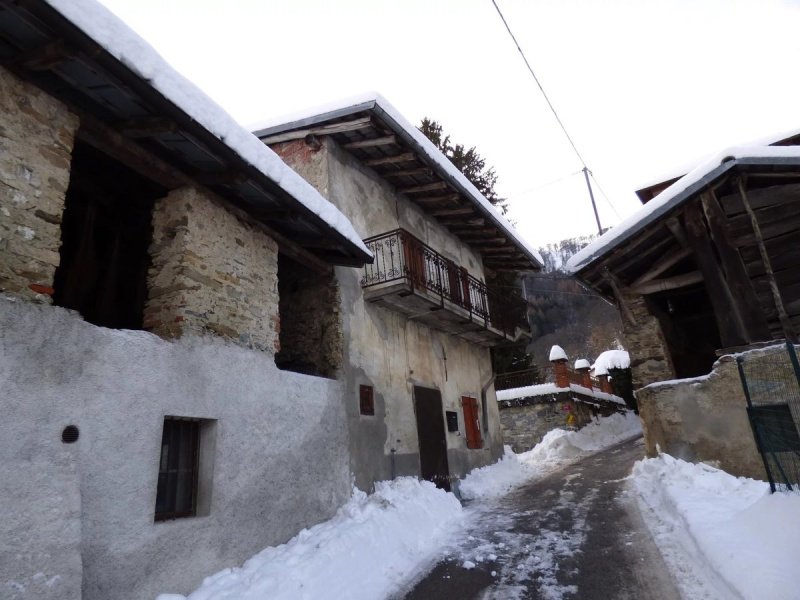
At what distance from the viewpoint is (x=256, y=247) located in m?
6.75

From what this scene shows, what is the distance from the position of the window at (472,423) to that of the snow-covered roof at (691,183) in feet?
15.5

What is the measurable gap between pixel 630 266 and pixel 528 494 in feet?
16.9

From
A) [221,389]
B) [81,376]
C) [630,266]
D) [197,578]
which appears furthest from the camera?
[630,266]

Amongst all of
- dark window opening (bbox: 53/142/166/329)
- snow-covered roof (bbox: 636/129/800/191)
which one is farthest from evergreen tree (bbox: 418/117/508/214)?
dark window opening (bbox: 53/142/166/329)

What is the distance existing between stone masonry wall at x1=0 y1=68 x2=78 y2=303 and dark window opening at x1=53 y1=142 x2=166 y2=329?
4.67ft

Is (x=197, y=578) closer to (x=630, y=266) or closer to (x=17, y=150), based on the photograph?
(x=17, y=150)

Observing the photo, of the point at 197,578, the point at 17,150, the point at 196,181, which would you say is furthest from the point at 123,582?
the point at 196,181

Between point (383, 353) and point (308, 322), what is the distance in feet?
5.37

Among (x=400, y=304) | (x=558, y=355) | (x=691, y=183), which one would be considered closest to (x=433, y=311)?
(x=400, y=304)

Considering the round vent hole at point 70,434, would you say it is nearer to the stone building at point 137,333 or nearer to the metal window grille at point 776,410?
the stone building at point 137,333

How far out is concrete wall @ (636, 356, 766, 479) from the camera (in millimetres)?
7605

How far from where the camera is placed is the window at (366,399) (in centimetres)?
840

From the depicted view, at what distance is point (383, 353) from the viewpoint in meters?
9.45

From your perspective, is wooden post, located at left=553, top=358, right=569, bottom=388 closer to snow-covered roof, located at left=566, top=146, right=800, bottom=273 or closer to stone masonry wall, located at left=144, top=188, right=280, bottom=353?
snow-covered roof, located at left=566, top=146, right=800, bottom=273
